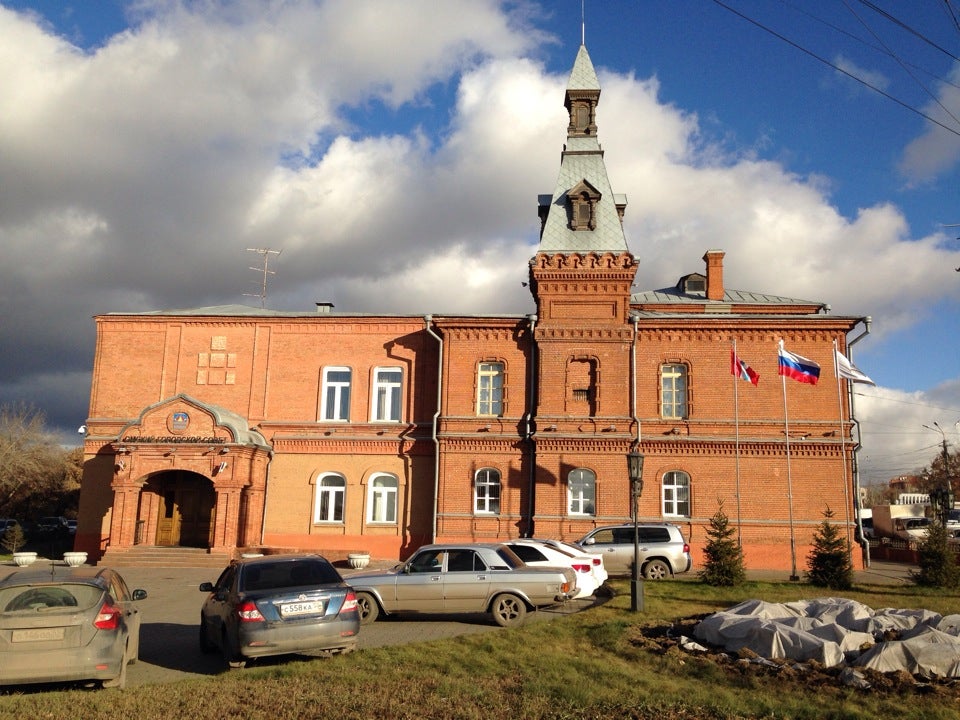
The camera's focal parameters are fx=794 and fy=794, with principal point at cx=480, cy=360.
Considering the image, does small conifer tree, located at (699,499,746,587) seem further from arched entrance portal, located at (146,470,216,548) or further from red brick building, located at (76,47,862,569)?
arched entrance portal, located at (146,470,216,548)

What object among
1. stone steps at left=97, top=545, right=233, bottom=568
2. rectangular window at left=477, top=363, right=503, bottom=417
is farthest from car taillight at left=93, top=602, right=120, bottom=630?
rectangular window at left=477, top=363, right=503, bottom=417

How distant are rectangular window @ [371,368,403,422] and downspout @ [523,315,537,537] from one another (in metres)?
4.56

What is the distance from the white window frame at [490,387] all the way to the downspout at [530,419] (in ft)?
3.04

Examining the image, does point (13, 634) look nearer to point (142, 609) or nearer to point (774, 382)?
point (142, 609)

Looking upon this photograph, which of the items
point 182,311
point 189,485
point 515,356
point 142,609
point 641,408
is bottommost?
point 142,609

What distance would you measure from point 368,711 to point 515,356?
62.6 feet

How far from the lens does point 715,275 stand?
3619cm

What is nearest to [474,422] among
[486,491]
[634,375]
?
[486,491]

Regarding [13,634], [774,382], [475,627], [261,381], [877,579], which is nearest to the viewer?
[13,634]

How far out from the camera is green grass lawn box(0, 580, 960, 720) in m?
7.79

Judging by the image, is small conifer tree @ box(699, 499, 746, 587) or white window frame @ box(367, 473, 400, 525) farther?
white window frame @ box(367, 473, 400, 525)

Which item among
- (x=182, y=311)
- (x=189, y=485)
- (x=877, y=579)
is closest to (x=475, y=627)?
(x=877, y=579)

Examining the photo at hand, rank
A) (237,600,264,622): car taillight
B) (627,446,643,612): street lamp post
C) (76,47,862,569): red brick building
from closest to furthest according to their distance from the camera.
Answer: (237,600,264,622): car taillight
(627,446,643,612): street lamp post
(76,47,862,569): red brick building

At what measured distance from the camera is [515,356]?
86.8 feet
